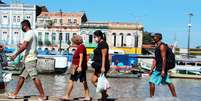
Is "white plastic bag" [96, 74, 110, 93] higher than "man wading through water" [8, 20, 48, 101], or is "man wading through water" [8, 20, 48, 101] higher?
"man wading through water" [8, 20, 48, 101]

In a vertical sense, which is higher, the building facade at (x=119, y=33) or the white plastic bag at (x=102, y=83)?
the building facade at (x=119, y=33)

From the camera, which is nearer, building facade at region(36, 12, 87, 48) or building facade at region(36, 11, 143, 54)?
building facade at region(36, 11, 143, 54)

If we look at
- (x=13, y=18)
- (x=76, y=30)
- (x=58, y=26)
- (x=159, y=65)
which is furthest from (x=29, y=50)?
(x=58, y=26)

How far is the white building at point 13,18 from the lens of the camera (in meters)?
88.2

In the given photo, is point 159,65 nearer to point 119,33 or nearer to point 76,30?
point 119,33

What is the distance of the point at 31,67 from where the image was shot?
37.6 feet

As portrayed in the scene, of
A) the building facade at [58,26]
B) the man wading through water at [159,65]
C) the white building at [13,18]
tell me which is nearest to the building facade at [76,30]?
the building facade at [58,26]

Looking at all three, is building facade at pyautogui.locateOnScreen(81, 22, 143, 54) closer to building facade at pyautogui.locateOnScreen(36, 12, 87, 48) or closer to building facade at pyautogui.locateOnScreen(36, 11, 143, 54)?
building facade at pyautogui.locateOnScreen(36, 11, 143, 54)

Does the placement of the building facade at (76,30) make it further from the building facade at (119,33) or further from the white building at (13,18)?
the white building at (13,18)

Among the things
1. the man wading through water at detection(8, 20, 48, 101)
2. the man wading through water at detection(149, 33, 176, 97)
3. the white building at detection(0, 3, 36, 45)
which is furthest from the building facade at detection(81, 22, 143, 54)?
the man wading through water at detection(8, 20, 48, 101)

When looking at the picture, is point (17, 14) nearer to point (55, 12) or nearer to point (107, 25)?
point (55, 12)

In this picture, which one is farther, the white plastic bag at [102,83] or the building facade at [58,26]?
the building facade at [58,26]

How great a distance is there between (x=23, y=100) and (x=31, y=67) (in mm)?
754

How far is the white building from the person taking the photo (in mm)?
88188
